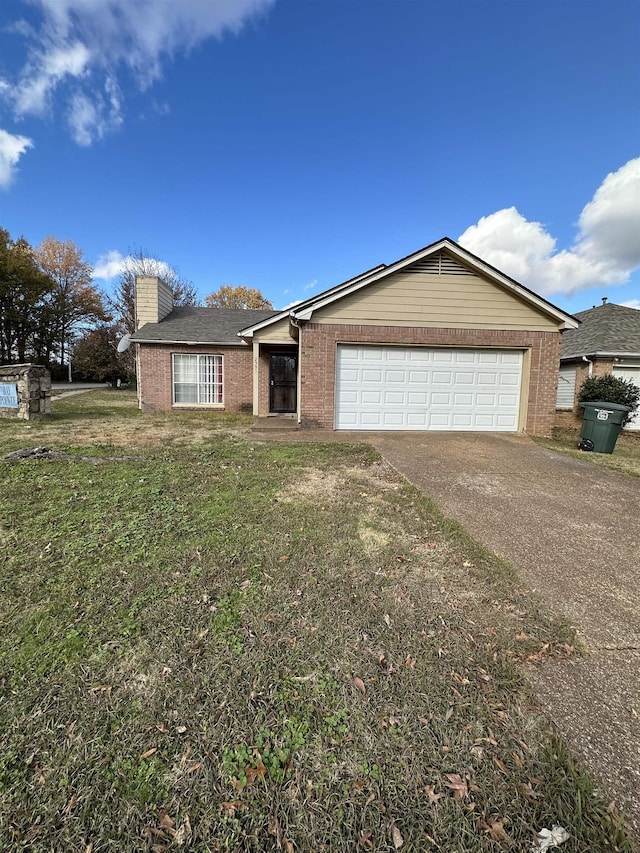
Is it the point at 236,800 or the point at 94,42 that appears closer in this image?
the point at 236,800

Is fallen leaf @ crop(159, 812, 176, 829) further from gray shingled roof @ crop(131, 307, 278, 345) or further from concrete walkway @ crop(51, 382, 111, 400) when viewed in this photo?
concrete walkway @ crop(51, 382, 111, 400)

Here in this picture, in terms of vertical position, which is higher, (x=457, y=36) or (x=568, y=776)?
(x=457, y=36)

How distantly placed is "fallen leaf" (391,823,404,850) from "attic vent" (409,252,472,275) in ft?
33.7

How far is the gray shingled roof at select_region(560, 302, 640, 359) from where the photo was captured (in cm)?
1323

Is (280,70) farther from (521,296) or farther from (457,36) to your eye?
(521,296)

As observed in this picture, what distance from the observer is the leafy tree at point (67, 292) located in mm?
35938

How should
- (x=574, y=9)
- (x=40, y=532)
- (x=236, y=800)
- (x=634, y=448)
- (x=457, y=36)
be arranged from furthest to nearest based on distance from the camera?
1. (x=634, y=448)
2. (x=457, y=36)
3. (x=574, y=9)
4. (x=40, y=532)
5. (x=236, y=800)

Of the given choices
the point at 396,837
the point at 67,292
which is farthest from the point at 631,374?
the point at 67,292

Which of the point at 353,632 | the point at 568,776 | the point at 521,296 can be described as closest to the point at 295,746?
the point at 353,632

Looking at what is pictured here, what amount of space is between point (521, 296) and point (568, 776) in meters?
10.5

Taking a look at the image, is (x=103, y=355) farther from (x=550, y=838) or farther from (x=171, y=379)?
(x=550, y=838)

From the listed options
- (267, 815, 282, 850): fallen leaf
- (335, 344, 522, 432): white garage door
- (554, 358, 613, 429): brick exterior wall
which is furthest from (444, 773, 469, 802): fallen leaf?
(554, 358, 613, 429): brick exterior wall

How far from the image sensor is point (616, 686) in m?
2.08

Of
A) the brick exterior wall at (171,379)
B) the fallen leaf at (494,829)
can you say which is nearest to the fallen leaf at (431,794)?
the fallen leaf at (494,829)
